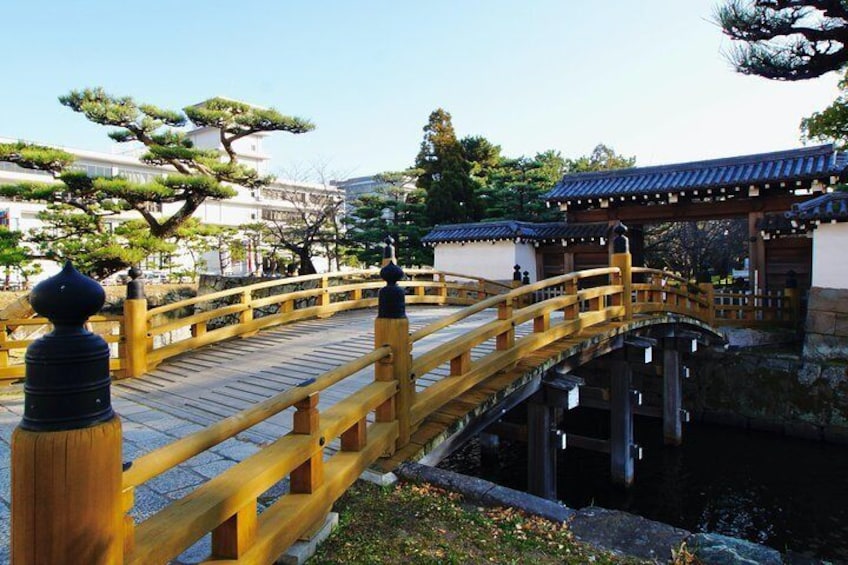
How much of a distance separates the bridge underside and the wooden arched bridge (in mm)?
23

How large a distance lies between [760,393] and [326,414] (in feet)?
41.2

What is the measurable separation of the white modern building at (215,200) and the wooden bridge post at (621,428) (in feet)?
65.6

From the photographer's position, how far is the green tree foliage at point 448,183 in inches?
998

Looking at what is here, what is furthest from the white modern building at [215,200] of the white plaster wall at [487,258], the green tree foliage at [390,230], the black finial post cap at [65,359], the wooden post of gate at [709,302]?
the black finial post cap at [65,359]

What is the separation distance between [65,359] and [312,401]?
1.93 metres

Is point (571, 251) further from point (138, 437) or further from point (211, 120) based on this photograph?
point (138, 437)

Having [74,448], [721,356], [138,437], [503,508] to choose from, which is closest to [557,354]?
[503,508]

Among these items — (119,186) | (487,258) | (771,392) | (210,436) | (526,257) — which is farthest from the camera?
(487,258)

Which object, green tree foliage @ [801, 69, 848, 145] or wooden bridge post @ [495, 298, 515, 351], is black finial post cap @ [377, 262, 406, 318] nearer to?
wooden bridge post @ [495, 298, 515, 351]

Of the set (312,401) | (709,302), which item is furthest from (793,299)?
(312,401)

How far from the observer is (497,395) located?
19.2 feet

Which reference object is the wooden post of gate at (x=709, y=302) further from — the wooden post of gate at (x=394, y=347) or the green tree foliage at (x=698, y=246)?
Result: the green tree foliage at (x=698, y=246)

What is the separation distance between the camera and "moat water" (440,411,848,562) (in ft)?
26.9

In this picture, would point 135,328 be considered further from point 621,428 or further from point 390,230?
point 390,230
